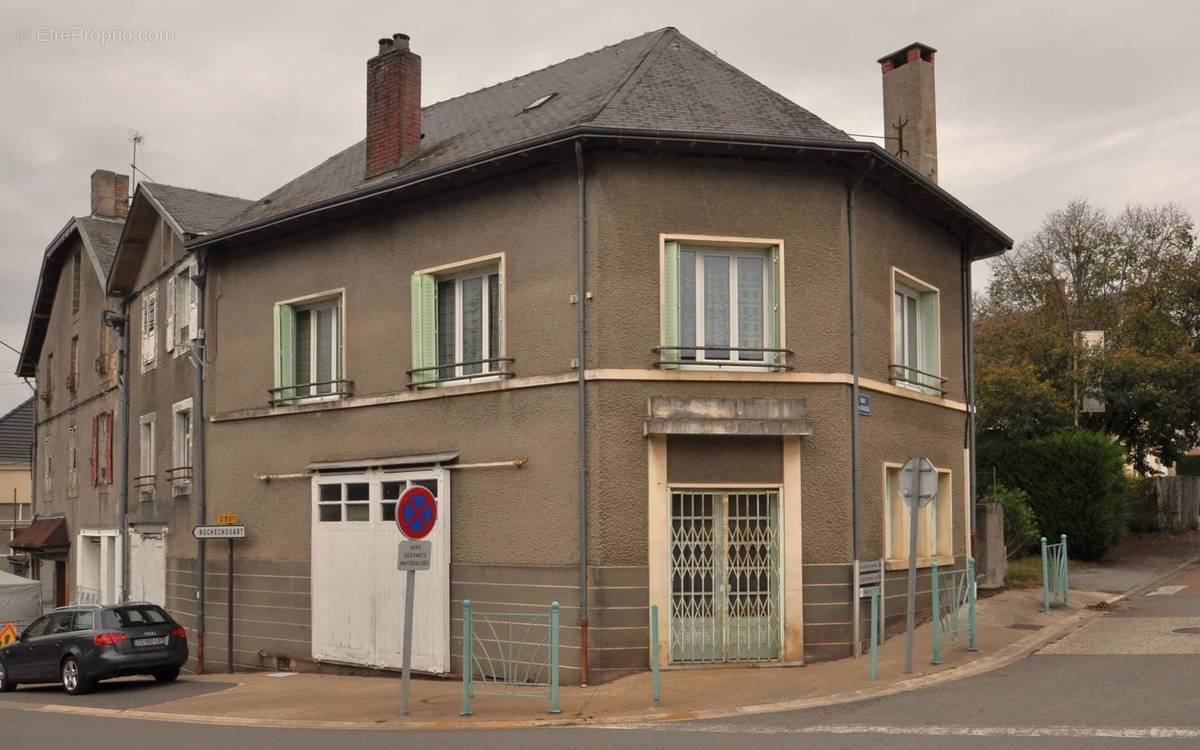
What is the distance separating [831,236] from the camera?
15.9 m

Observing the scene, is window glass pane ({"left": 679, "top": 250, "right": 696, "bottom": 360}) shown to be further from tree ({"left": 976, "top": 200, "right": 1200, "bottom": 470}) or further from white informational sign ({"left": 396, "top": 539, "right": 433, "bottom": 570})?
tree ({"left": 976, "top": 200, "right": 1200, "bottom": 470})

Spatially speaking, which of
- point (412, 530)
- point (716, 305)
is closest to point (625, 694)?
point (412, 530)

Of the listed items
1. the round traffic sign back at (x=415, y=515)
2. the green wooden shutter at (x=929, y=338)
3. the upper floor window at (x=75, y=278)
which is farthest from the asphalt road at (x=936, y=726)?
the upper floor window at (x=75, y=278)

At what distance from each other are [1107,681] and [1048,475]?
1466 centimetres

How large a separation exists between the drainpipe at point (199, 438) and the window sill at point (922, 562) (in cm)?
1155

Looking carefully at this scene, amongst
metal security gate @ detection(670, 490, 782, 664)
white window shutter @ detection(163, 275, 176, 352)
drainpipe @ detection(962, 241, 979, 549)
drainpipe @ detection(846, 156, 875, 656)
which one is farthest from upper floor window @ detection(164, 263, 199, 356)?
drainpipe @ detection(962, 241, 979, 549)

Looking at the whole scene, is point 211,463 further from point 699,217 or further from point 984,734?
point 984,734

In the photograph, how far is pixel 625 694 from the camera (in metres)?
13.6

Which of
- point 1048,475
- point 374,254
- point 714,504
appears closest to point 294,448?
point 374,254

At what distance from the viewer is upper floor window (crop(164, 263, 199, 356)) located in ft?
73.8

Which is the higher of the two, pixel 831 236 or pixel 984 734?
pixel 831 236

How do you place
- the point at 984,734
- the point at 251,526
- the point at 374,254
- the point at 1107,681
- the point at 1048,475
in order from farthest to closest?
the point at 1048,475 → the point at 251,526 → the point at 374,254 → the point at 1107,681 → the point at 984,734

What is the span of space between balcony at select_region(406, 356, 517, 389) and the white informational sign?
355cm

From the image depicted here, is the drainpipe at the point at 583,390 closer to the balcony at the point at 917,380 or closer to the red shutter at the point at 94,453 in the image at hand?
the balcony at the point at 917,380
